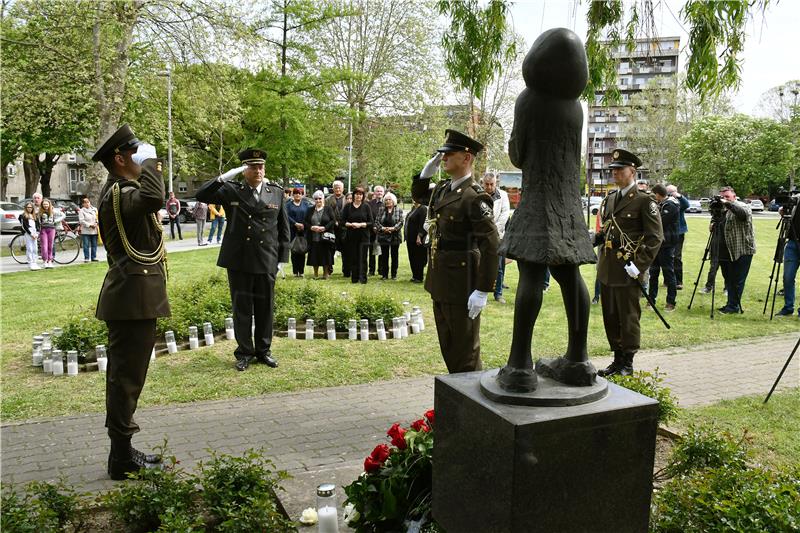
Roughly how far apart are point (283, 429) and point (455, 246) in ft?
6.84

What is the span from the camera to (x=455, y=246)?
208 inches

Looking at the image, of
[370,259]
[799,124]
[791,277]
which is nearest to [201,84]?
[370,259]

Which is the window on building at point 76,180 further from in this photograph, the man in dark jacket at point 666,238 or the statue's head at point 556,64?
the statue's head at point 556,64

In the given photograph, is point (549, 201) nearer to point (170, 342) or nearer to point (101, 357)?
point (101, 357)

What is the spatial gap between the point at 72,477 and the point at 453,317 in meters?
2.96

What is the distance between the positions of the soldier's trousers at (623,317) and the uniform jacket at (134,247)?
4.59 metres

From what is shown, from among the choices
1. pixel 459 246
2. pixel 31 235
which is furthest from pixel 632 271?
pixel 31 235

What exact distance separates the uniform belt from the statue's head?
7.07 feet

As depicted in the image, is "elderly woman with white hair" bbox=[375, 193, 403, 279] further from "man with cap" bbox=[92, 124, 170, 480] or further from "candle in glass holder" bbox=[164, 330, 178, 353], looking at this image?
"man with cap" bbox=[92, 124, 170, 480]

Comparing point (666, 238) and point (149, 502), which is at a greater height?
point (666, 238)

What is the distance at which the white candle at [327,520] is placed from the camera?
354 cm

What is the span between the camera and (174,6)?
19.6 m

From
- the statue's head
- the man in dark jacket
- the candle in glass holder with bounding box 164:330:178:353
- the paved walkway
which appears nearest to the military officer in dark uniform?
the paved walkway

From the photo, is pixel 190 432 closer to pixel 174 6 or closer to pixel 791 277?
pixel 791 277
